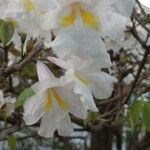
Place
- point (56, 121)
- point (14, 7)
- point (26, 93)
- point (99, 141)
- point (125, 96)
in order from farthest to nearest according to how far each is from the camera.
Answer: point (99, 141) → point (125, 96) → point (26, 93) → point (56, 121) → point (14, 7)

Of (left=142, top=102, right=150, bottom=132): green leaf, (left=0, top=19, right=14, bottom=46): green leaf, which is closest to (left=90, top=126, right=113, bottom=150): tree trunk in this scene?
(left=142, top=102, right=150, bottom=132): green leaf

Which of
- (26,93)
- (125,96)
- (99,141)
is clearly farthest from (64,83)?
(99,141)

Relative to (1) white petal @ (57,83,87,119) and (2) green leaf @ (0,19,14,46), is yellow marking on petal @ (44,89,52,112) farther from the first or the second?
(2) green leaf @ (0,19,14,46)

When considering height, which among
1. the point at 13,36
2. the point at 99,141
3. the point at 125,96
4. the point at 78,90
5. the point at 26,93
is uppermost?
the point at 13,36

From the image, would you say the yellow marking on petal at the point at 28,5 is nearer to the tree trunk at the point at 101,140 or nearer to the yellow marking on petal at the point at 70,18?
the yellow marking on petal at the point at 70,18

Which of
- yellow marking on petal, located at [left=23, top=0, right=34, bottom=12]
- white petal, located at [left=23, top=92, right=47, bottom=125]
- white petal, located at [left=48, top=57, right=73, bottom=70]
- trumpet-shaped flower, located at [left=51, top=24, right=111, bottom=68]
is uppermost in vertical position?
yellow marking on petal, located at [left=23, top=0, right=34, bottom=12]

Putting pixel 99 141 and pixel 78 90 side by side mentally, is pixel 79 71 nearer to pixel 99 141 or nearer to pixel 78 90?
pixel 78 90
